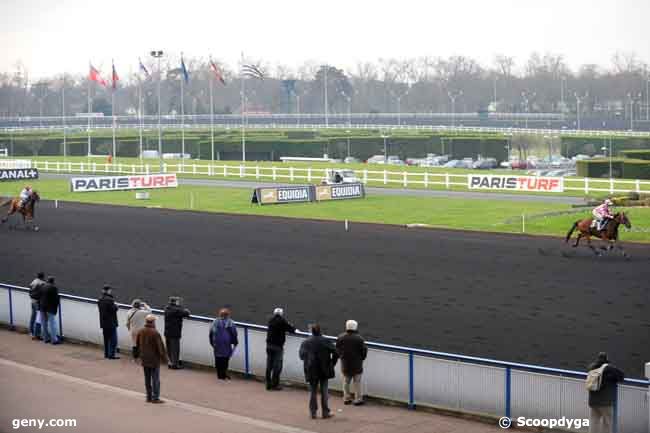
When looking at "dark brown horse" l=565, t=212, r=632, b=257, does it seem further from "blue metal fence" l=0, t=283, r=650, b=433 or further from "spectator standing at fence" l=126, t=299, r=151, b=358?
"spectator standing at fence" l=126, t=299, r=151, b=358

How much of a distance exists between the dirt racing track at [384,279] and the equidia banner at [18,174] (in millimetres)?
27650

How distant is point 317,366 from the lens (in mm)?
14797

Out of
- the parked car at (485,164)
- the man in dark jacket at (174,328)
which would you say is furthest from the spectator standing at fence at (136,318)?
the parked car at (485,164)

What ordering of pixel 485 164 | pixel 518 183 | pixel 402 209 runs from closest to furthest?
pixel 402 209 < pixel 518 183 < pixel 485 164

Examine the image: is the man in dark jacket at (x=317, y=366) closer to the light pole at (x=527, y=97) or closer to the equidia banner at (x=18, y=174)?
the equidia banner at (x=18, y=174)

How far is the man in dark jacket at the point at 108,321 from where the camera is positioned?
19.1m

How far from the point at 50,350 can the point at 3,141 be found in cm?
9720

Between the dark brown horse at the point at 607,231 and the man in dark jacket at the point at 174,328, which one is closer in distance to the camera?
the man in dark jacket at the point at 174,328

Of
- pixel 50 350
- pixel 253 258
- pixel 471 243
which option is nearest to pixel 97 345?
pixel 50 350

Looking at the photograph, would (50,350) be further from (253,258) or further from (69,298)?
(253,258)

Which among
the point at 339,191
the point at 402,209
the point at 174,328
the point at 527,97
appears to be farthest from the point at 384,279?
the point at 527,97

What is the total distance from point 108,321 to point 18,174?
53067mm

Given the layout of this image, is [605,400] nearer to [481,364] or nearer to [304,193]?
[481,364]
